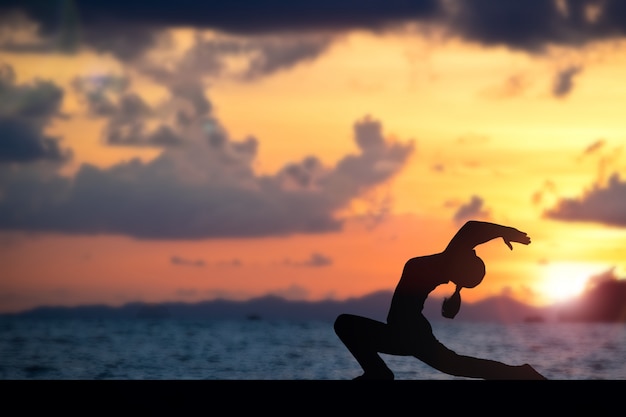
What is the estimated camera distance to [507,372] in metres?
12.8

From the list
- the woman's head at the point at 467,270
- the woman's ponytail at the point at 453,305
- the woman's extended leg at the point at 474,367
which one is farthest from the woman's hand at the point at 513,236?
the woman's extended leg at the point at 474,367

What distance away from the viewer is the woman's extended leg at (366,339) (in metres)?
13.1

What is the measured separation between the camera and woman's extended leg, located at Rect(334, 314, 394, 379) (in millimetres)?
13055

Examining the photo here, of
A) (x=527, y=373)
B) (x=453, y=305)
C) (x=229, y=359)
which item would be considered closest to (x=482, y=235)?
(x=453, y=305)

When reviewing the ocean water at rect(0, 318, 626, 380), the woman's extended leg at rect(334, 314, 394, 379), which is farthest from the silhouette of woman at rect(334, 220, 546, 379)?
the ocean water at rect(0, 318, 626, 380)

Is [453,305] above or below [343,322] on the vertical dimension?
above

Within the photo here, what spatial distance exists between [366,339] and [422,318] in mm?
780

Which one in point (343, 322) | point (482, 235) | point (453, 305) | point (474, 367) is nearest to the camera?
point (474, 367)

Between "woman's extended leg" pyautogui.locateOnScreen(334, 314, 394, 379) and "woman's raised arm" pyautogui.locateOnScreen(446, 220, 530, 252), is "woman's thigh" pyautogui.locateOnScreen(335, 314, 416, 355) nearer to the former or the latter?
"woman's extended leg" pyautogui.locateOnScreen(334, 314, 394, 379)

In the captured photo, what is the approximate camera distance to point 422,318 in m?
13.2

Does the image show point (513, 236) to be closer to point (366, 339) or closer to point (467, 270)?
point (467, 270)
